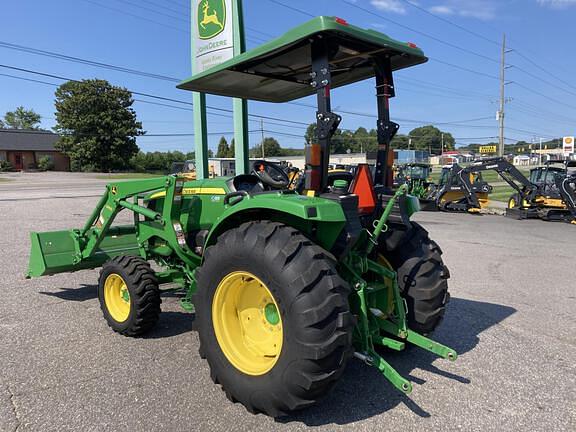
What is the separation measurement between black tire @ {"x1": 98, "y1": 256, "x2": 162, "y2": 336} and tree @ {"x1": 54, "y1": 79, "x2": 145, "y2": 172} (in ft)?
163

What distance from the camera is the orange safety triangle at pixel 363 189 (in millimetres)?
3324

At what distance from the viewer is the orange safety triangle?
3.32 meters

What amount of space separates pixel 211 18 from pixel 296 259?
10583 mm

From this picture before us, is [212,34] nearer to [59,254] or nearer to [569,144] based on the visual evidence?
[59,254]

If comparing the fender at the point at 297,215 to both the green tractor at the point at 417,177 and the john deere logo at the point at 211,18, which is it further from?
the green tractor at the point at 417,177

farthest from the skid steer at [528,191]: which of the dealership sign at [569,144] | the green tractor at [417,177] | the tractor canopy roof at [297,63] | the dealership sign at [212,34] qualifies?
the tractor canopy roof at [297,63]

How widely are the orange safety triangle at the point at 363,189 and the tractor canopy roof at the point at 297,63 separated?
872mm

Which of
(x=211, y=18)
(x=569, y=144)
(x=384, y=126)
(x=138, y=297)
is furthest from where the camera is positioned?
(x=569, y=144)

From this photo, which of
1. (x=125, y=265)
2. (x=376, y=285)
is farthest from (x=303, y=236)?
(x=125, y=265)

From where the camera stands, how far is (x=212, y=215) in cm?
418

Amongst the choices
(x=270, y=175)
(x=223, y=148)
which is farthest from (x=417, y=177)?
(x=223, y=148)

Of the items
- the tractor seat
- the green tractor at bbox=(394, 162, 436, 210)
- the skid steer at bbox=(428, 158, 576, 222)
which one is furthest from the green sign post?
the green tractor at bbox=(394, 162, 436, 210)

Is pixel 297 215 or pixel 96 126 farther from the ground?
pixel 96 126

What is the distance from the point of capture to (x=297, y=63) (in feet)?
12.2
